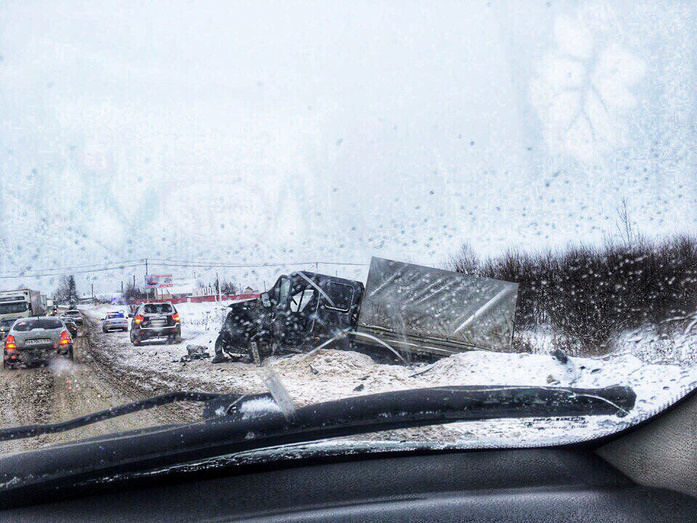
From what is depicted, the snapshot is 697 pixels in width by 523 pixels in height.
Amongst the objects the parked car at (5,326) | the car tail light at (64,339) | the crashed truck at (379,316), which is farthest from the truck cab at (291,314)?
the parked car at (5,326)

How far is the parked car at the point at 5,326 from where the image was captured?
2981 mm

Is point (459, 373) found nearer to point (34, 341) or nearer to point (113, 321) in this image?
point (113, 321)

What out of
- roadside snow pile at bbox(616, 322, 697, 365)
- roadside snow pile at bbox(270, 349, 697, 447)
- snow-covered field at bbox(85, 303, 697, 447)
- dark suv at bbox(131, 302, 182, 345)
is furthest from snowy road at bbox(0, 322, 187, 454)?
roadside snow pile at bbox(616, 322, 697, 365)

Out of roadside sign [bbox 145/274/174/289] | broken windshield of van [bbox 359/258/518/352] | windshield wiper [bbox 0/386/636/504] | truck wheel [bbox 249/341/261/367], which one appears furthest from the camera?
broken windshield of van [bbox 359/258/518/352]

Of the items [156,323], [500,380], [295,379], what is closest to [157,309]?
[156,323]

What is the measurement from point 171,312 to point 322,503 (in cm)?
163

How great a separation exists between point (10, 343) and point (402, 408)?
7.54ft

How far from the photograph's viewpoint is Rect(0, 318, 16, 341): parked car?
9.78 ft

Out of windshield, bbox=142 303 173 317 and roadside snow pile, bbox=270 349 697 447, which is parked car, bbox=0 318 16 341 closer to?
windshield, bbox=142 303 173 317

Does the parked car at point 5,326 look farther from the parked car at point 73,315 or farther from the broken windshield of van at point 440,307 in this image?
the broken windshield of van at point 440,307

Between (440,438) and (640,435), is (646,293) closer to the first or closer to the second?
(640,435)

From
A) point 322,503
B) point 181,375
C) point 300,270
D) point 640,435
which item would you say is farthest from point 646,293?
point 181,375

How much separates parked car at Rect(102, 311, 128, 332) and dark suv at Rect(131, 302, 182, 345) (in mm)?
60

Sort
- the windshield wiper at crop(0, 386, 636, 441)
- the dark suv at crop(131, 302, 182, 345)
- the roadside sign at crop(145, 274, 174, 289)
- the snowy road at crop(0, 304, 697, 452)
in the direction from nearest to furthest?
the windshield wiper at crop(0, 386, 636, 441) → the snowy road at crop(0, 304, 697, 452) → the roadside sign at crop(145, 274, 174, 289) → the dark suv at crop(131, 302, 182, 345)
